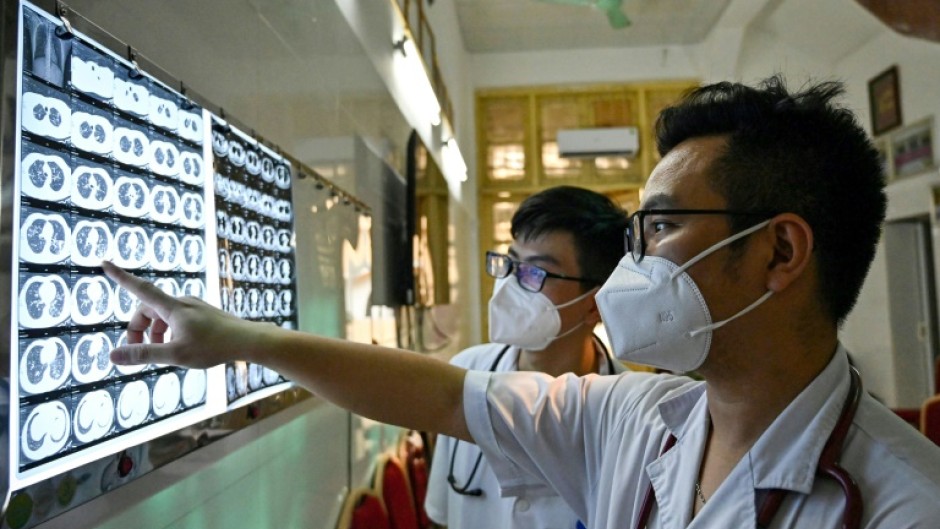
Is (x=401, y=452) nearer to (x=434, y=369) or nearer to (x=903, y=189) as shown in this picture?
(x=434, y=369)

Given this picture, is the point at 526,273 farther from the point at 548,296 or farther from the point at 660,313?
the point at 660,313

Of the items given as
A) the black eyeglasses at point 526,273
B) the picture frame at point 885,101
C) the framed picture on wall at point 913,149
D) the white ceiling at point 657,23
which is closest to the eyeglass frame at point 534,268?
the black eyeglasses at point 526,273

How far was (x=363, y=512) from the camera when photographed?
205cm

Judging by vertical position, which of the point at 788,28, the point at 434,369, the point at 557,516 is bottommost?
the point at 557,516

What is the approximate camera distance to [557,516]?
151cm

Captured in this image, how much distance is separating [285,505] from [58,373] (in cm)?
94

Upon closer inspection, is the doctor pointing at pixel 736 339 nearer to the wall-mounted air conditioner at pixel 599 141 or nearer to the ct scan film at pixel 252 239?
the ct scan film at pixel 252 239

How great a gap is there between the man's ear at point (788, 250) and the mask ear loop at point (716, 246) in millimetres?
19

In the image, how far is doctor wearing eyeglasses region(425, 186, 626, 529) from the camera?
1.80 metres

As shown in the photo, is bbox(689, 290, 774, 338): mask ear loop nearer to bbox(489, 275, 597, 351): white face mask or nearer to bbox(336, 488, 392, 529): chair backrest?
bbox(489, 275, 597, 351): white face mask

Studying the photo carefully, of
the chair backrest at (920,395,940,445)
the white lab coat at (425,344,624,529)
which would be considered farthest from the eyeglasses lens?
the chair backrest at (920,395,940,445)

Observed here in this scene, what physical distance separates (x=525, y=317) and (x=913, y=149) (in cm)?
555

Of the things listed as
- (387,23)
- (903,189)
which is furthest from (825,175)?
(903,189)

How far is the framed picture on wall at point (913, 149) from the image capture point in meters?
5.72
